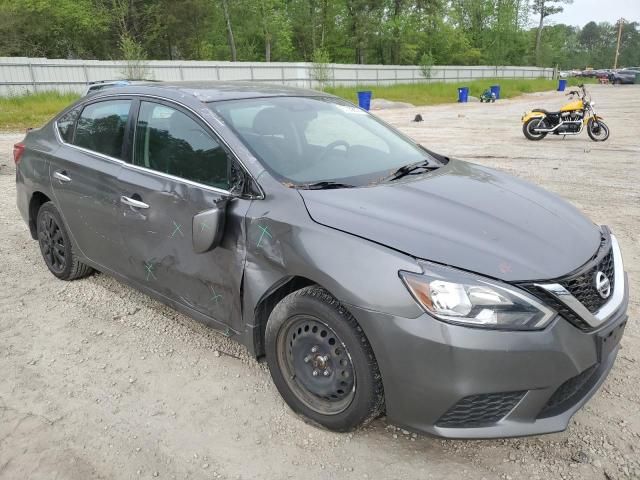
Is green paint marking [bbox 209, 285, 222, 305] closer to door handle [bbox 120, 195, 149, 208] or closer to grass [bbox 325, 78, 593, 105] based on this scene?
door handle [bbox 120, 195, 149, 208]

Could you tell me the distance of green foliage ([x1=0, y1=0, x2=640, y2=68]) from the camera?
37594 millimetres

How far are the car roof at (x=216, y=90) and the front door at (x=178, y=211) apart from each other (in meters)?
0.12

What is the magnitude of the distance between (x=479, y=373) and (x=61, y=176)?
3.23m

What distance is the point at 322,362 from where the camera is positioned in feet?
7.95

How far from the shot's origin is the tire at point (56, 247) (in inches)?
159

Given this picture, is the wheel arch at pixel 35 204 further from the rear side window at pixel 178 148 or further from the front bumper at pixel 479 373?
the front bumper at pixel 479 373

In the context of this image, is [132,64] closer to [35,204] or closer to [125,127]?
[35,204]

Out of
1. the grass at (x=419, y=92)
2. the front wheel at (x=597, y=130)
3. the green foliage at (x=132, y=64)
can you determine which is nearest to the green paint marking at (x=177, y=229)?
the front wheel at (x=597, y=130)

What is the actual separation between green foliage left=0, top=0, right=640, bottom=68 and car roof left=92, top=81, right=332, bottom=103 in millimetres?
23924

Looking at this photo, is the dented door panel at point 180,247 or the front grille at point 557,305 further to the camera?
the dented door panel at point 180,247

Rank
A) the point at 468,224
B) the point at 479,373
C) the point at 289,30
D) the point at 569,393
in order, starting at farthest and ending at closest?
1. the point at 289,30
2. the point at 468,224
3. the point at 569,393
4. the point at 479,373

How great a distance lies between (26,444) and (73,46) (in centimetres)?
4428

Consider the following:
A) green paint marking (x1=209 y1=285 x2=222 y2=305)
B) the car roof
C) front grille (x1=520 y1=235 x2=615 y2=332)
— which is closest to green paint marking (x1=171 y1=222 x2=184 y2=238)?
green paint marking (x1=209 y1=285 x2=222 y2=305)

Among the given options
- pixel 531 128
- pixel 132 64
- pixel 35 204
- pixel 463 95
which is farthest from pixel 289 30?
pixel 35 204
